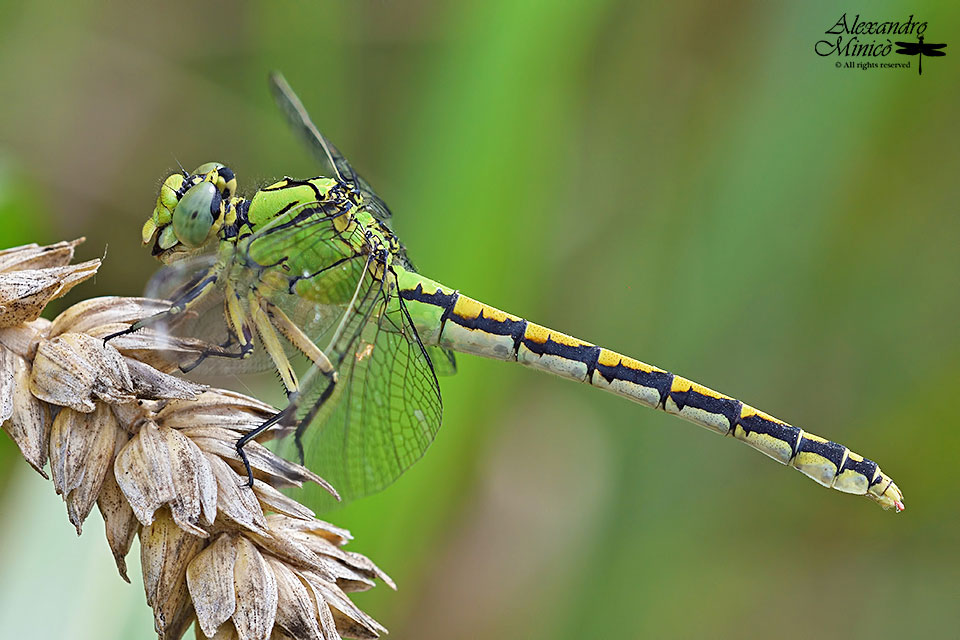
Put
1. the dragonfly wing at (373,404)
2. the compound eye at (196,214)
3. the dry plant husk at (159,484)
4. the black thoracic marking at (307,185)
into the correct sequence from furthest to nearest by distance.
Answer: the black thoracic marking at (307,185) → the compound eye at (196,214) → the dragonfly wing at (373,404) → the dry plant husk at (159,484)

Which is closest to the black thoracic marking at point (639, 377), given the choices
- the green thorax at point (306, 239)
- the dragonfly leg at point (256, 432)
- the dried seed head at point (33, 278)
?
the green thorax at point (306, 239)

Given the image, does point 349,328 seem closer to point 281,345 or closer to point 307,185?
point 281,345

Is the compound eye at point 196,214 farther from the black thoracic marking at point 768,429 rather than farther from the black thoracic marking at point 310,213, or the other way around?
the black thoracic marking at point 768,429

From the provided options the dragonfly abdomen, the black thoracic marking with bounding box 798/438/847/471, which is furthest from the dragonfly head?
the black thoracic marking with bounding box 798/438/847/471

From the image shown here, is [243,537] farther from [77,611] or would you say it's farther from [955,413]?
[955,413]

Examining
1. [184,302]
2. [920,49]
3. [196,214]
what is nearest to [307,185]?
[196,214]

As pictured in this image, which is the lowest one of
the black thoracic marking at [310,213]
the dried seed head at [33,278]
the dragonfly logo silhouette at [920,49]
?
the dried seed head at [33,278]

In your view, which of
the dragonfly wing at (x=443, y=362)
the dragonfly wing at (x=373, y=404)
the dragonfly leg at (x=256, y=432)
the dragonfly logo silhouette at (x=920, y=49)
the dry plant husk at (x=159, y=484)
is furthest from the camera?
the dragonfly logo silhouette at (x=920, y=49)
